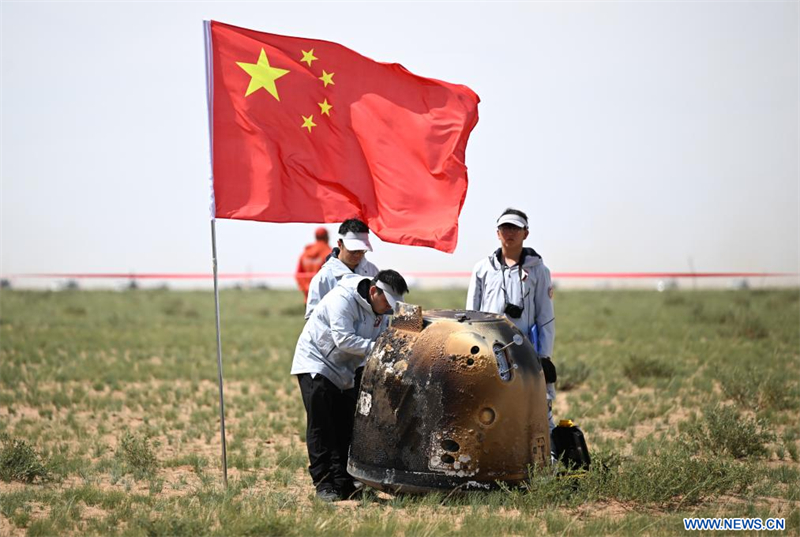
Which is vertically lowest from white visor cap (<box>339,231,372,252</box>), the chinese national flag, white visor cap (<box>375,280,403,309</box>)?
white visor cap (<box>375,280,403,309</box>)

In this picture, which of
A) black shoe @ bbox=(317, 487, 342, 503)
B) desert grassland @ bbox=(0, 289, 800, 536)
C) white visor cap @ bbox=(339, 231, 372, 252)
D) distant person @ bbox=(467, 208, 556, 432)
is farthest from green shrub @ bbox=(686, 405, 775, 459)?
white visor cap @ bbox=(339, 231, 372, 252)

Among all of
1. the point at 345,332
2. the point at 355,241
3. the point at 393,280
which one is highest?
the point at 355,241

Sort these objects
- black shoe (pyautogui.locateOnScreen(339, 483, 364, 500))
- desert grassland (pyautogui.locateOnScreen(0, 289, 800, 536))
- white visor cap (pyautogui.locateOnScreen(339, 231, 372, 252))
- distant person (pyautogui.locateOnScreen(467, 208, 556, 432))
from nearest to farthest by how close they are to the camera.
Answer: desert grassland (pyautogui.locateOnScreen(0, 289, 800, 536))
black shoe (pyautogui.locateOnScreen(339, 483, 364, 500))
white visor cap (pyautogui.locateOnScreen(339, 231, 372, 252))
distant person (pyautogui.locateOnScreen(467, 208, 556, 432))

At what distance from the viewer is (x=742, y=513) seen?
7.78 meters

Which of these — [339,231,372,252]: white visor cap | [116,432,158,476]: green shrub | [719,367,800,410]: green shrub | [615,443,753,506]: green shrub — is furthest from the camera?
[719,367,800,410]: green shrub

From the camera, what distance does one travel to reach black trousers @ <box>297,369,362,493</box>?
27.5 ft

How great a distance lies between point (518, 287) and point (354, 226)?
1552 mm

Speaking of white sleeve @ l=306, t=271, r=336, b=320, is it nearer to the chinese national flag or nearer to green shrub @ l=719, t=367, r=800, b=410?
the chinese national flag

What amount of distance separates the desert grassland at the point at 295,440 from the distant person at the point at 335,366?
319 mm

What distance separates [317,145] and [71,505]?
3702 mm

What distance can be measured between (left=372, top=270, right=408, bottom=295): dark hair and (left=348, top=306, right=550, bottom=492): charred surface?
1.11 ft

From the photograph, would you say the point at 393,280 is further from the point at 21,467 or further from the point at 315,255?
the point at 315,255

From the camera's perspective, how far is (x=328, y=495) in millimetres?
8305

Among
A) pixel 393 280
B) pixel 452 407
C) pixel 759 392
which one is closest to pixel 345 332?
pixel 393 280
